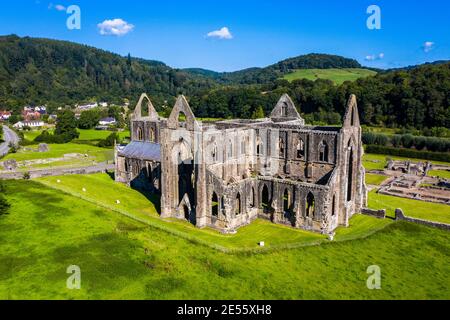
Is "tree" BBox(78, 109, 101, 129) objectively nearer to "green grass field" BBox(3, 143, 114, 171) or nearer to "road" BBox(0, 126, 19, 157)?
"road" BBox(0, 126, 19, 157)

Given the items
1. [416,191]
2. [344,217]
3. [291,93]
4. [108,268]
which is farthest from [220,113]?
[108,268]

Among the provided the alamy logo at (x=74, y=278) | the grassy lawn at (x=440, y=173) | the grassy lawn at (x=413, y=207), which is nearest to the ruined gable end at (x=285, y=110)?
the grassy lawn at (x=413, y=207)

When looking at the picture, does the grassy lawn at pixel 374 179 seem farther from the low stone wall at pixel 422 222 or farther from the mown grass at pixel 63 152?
the mown grass at pixel 63 152

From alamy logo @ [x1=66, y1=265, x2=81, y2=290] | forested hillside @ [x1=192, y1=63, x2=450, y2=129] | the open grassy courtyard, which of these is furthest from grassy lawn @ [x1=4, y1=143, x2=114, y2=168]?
forested hillside @ [x1=192, y1=63, x2=450, y2=129]

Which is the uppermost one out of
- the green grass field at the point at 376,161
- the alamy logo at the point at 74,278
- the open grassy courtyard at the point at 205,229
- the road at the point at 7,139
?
the road at the point at 7,139

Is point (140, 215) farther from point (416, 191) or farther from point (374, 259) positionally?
point (416, 191)

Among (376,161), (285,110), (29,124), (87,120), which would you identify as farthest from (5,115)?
(376,161)

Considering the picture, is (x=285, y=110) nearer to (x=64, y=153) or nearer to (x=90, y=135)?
(x=64, y=153)
